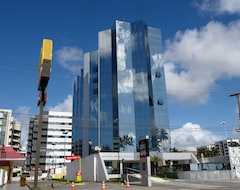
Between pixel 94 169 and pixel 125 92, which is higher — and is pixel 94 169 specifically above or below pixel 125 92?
below

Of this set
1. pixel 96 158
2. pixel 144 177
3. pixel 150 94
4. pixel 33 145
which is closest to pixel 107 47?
pixel 150 94

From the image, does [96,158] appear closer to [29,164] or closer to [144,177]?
[144,177]

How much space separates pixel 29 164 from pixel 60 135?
869 inches

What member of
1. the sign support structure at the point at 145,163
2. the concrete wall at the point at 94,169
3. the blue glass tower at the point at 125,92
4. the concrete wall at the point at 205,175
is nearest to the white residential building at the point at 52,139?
the blue glass tower at the point at 125,92

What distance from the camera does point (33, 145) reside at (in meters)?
140

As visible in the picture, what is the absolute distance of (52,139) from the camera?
461ft

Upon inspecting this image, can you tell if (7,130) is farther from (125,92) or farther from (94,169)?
(94,169)

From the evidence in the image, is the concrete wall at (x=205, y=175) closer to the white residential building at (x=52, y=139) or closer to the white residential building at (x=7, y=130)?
the white residential building at (x=7, y=130)

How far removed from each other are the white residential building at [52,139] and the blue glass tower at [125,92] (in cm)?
4352

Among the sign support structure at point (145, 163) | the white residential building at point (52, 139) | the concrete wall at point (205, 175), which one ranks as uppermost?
the white residential building at point (52, 139)

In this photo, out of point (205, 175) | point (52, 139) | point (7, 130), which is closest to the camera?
point (205, 175)

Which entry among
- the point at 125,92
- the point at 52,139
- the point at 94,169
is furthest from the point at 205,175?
the point at 52,139

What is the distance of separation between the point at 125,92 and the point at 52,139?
70.1 meters

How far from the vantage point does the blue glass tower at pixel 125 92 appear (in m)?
82.9
